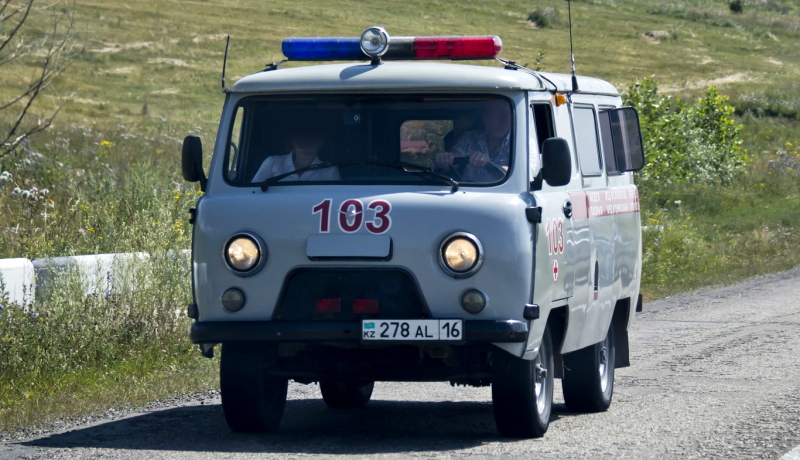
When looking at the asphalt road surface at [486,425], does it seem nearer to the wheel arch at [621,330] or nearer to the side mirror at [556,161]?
the wheel arch at [621,330]

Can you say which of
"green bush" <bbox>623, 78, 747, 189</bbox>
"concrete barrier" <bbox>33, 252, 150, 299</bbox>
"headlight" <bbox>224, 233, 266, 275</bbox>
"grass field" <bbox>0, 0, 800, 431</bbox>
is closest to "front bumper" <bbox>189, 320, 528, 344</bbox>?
"headlight" <bbox>224, 233, 266, 275</bbox>

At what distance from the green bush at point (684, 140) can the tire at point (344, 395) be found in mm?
18232

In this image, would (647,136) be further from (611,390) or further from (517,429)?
(517,429)

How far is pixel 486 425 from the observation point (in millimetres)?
8078

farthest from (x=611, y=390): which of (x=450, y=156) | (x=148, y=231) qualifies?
(x=148, y=231)

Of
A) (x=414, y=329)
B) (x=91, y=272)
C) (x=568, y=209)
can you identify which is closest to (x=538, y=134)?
(x=568, y=209)

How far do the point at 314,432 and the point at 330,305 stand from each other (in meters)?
1.10

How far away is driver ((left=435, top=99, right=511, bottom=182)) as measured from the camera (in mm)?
7391

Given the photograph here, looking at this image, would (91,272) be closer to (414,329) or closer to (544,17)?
(414,329)

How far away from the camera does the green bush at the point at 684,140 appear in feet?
92.2

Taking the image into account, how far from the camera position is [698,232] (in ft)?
79.7

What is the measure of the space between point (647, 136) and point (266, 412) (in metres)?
21.6

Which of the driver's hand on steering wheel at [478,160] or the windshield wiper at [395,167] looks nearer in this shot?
the windshield wiper at [395,167]

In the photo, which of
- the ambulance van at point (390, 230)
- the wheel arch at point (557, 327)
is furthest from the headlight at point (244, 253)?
the wheel arch at point (557, 327)
